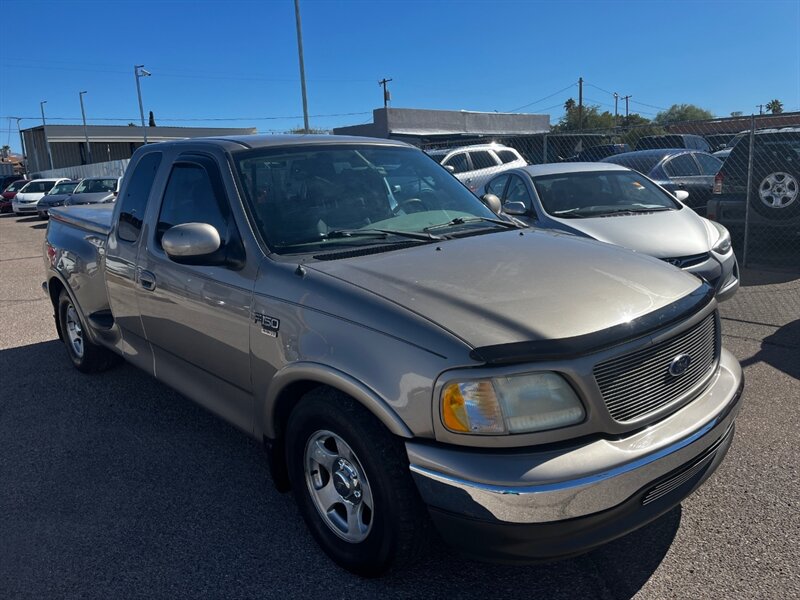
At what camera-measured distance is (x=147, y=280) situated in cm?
401

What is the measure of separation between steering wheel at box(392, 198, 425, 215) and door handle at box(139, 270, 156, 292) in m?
1.51

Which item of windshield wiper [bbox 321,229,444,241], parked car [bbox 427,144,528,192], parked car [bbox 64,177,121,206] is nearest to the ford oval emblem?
windshield wiper [bbox 321,229,444,241]

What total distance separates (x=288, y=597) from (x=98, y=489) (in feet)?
5.26

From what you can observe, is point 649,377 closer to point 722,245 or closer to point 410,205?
point 410,205

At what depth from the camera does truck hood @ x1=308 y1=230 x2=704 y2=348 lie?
244 centimetres

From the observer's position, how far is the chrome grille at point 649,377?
243 centimetres

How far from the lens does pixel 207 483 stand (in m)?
3.81

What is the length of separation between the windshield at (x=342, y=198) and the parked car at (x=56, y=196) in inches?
907

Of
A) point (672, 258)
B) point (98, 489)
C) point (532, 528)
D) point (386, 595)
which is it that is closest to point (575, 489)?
point (532, 528)

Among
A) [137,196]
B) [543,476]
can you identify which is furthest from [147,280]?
[543,476]

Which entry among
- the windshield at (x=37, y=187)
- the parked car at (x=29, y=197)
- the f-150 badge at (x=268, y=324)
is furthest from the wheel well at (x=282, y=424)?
the windshield at (x=37, y=187)

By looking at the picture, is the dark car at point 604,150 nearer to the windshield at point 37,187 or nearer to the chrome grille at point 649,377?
the chrome grille at point 649,377

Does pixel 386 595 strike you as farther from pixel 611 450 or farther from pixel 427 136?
pixel 427 136

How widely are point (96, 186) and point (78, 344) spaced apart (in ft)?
62.9
